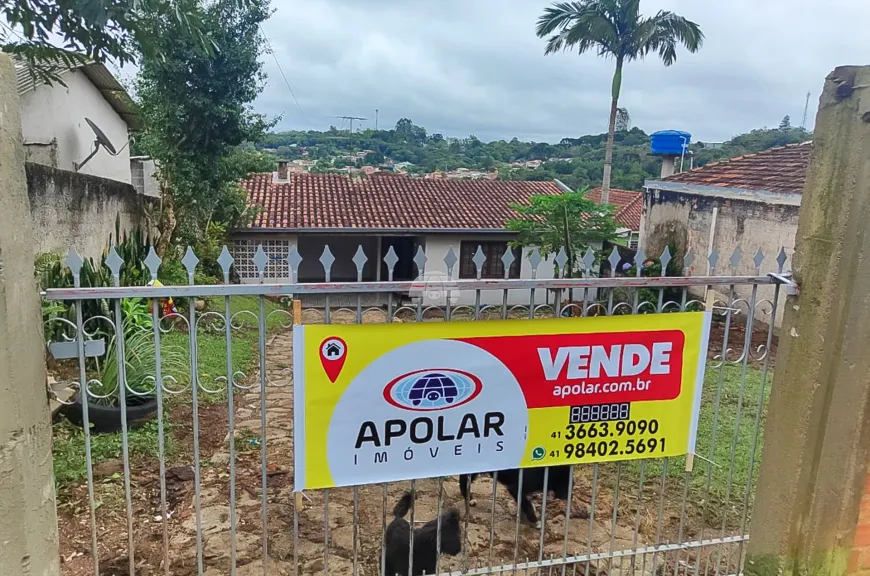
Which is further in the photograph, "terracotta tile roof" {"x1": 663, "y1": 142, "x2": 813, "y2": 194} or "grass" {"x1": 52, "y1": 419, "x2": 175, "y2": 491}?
"terracotta tile roof" {"x1": 663, "y1": 142, "x2": 813, "y2": 194}

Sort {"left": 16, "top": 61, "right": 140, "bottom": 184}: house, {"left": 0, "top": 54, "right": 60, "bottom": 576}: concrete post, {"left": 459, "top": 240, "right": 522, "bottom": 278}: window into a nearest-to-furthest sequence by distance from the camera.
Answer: {"left": 0, "top": 54, "right": 60, "bottom": 576}: concrete post < {"left": 16, "top": 61, "right": 140, "bottom": 184}: house < {"left": 459, "top": 240, "right": 522, "bottom": 278}: window

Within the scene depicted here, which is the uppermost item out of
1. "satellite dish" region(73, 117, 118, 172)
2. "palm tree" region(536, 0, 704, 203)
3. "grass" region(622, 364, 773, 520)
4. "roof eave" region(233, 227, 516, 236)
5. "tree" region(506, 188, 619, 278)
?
"palm tree" region(536, 0, 704, 203)

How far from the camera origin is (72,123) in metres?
11.6

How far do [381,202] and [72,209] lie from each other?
10844 mm

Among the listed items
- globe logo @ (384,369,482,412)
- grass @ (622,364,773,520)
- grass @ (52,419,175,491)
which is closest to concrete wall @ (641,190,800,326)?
grass @ (622,364,773,520)

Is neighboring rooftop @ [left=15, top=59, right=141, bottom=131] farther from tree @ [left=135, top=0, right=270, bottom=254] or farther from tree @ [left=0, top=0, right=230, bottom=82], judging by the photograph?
tree @ [left=0, top=0, right=230, bottom=82]

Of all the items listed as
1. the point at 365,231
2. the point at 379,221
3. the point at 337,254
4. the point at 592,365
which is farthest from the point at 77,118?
the point at 592,365

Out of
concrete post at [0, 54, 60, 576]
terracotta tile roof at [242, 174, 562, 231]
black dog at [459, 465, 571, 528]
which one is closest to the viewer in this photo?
concrete post at [0, 54, 60, 576]

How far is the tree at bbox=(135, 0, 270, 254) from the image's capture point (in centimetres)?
1091

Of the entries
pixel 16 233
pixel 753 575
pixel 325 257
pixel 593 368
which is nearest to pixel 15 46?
pixel 16 233

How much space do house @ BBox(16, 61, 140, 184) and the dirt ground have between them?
7.03 meters

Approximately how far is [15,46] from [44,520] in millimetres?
3786

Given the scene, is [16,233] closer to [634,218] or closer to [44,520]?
[44,520]

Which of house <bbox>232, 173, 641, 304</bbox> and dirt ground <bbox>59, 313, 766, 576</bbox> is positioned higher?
house <bbox>232, 173, 641, 304</bbox>
